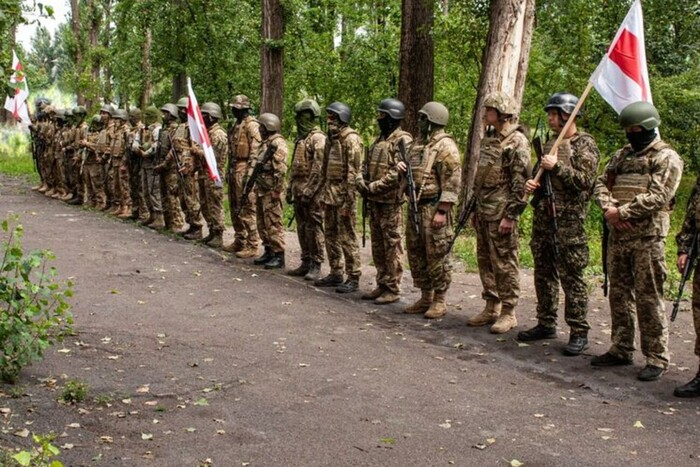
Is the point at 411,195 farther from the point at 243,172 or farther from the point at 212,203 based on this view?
the point at 212,203

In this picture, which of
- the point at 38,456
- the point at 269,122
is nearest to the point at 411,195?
the point at 269,122

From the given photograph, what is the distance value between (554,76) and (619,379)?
1052cm

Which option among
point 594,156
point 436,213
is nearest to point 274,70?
point 436,213

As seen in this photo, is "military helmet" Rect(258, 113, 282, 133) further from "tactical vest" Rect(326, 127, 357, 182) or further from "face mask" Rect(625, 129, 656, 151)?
"face mask" Rect(625, 129, 656, 151)

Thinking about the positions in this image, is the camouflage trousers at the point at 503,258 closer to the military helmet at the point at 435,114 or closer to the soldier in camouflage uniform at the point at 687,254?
the military helmet at the point at 435,114

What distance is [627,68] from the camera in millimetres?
7309

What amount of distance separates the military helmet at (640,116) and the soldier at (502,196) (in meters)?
1.35

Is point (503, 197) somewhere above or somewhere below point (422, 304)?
above

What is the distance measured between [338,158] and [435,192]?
5.41 feet

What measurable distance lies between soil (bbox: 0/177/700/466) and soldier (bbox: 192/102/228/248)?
2779mm

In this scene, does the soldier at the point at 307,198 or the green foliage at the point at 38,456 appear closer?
the green foliage at the point at 38,456

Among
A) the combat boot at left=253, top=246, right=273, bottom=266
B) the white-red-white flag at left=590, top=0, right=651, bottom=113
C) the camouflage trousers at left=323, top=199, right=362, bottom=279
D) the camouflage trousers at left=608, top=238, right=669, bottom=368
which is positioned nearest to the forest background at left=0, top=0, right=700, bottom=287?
the camouflage trousers at left=323, top=199, right=362, bottom=279

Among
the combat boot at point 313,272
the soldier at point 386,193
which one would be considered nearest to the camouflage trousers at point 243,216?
the combat boot at point 313,272

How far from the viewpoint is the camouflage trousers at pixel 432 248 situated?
29.2ft
